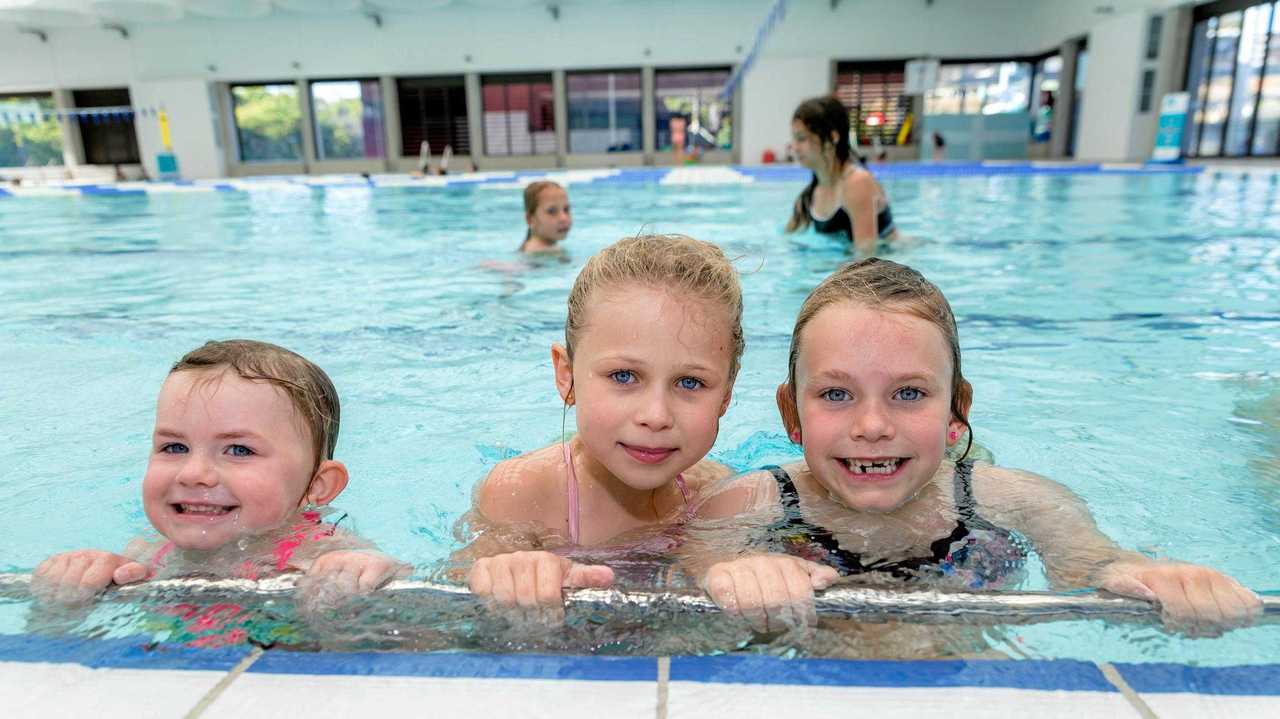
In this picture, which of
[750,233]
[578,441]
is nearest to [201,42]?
[750,233]

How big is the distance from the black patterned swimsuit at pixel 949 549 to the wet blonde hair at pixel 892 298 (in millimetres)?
221

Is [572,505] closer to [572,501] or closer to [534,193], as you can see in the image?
[572,501]

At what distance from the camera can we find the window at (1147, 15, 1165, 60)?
1759 centimetres

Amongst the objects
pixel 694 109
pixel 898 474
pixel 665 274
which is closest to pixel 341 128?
pixel 694 109

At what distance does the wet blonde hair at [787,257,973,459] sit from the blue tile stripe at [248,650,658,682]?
867 mm

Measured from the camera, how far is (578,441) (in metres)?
2.10

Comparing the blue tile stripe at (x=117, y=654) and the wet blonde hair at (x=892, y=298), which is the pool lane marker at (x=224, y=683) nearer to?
the blue tile stripe at (x=117, y=654)

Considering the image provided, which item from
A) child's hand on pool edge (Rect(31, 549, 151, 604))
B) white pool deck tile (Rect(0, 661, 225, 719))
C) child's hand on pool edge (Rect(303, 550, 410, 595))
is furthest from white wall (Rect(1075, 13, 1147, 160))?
white pool deck tile (Rect(0, 661, 225, 719))

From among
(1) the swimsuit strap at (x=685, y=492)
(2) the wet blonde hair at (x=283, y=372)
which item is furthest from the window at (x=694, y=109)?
(2) the wet blonde hair at (x=283, y=372)

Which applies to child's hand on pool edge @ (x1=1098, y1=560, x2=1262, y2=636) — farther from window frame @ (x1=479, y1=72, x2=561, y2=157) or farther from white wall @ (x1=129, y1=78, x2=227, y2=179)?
white wall @ (x1=129, y1=78, x2=227, y2=179)

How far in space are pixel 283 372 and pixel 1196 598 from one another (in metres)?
1.71

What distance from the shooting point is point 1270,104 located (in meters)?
16.5

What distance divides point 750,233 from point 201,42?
21.3m

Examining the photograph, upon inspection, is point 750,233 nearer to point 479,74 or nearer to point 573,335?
point 573,335
